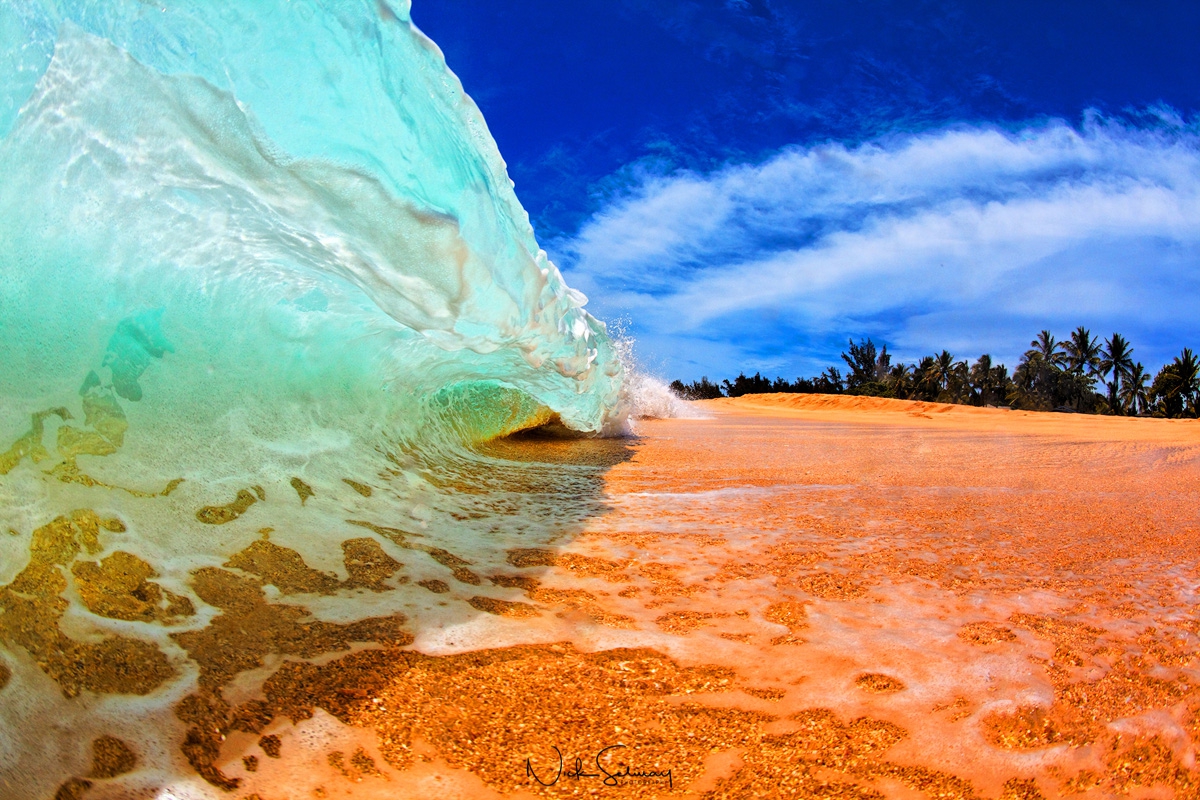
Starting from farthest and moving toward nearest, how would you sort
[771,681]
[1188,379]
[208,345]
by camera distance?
[1188,379]
[208,345]
[771,681]

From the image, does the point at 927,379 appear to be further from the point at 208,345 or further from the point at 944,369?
the point at 208,345

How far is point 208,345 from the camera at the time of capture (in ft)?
9.04

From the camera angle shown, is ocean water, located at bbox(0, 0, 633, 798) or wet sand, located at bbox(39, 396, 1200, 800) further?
ocean water, located at bbox(0, 0, 633, 798)

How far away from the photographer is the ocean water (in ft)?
4.33

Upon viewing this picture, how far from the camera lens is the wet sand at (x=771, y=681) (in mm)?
1077

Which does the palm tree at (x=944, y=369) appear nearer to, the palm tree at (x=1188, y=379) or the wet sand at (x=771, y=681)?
the palm tree at (x=1188, y=379)

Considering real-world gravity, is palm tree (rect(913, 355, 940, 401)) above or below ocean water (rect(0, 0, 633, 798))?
above

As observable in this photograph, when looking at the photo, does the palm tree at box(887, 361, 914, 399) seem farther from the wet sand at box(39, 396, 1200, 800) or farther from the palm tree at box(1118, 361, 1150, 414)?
the wet sand at box(39, 396, 1200, 800)

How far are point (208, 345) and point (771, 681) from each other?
2.65 meters

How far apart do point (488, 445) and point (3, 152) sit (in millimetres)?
3213

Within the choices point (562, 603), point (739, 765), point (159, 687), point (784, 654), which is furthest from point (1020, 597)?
point (159, 687)

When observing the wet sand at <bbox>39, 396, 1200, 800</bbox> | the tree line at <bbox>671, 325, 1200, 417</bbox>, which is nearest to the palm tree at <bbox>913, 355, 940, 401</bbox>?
the tree line at <bbox>671, 325, 1200, 417</bbox>

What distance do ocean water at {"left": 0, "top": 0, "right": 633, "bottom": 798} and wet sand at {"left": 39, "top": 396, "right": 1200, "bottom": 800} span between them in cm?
17

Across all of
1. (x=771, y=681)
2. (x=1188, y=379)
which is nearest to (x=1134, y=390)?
(x=1188, y=379)
